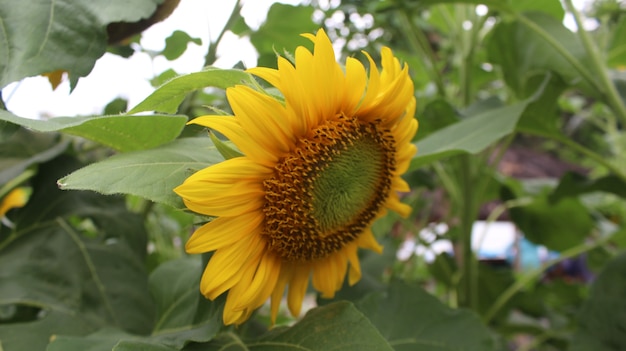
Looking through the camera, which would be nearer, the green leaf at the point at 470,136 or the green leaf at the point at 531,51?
the green leaf at the point at 470,136

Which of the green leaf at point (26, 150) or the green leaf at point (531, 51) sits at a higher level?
the green leaf at point (26, 150)

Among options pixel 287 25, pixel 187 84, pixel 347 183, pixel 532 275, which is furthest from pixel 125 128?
pixel 532 275

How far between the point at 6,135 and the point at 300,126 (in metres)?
0.18

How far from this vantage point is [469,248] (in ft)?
2.61

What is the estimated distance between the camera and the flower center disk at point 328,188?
36 cm

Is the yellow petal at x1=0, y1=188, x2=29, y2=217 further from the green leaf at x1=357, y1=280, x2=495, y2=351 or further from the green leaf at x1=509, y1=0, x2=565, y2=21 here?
the green leaf at x1=509, y1=0, x2=565, y2=21

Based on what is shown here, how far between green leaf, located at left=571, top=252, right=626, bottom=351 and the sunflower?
0.42 metres

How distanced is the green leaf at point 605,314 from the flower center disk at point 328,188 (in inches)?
16.5

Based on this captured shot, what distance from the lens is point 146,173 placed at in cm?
32

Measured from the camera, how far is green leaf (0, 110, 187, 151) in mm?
346

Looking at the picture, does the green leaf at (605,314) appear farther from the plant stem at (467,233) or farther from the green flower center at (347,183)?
the green flower center at (347,183)

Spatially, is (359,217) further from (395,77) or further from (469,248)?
(469,248)

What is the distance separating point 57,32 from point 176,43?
23cm

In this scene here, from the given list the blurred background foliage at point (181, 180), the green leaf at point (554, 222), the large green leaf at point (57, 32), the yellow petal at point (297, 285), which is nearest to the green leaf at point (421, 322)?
the blurred background foliage at point (181, 180)
